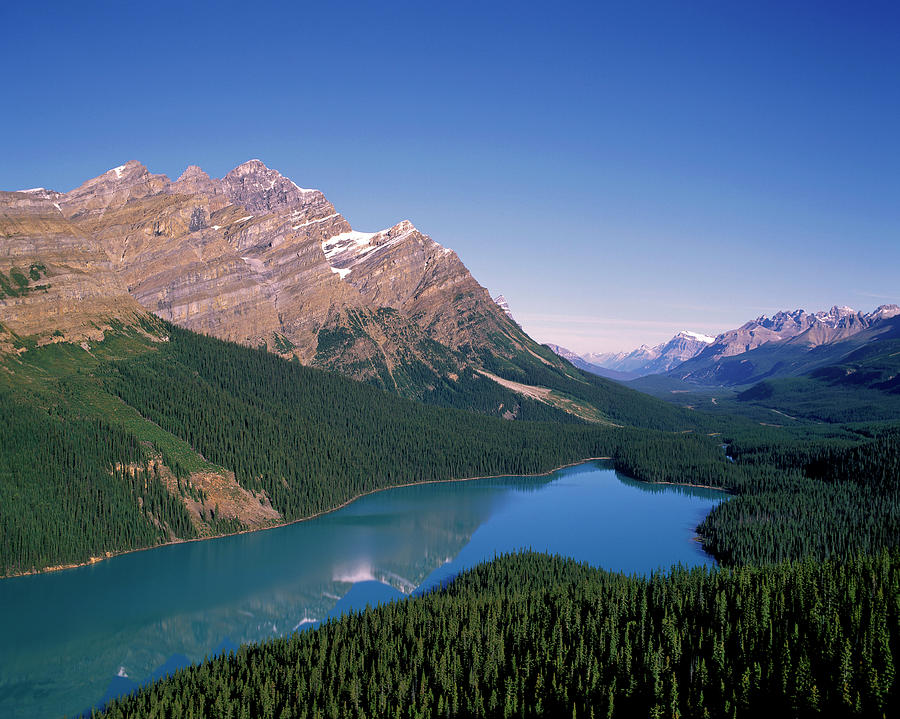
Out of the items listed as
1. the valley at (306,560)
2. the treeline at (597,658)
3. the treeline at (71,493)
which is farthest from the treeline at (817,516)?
the treeline at (71,493)

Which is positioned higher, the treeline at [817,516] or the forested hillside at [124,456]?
the forested hillside at [124,456]

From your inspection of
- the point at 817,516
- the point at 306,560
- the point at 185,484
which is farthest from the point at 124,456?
the point at 817,516

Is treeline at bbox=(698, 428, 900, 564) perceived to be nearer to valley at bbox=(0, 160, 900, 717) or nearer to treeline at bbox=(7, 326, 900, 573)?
treeline at bbox=(7, 326, 900, 573)

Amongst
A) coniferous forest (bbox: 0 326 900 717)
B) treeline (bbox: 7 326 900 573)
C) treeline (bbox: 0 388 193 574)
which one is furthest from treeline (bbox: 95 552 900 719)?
treeline (bbox: 0 388 193 574)

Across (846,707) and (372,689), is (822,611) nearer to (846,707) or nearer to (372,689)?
(846,707)

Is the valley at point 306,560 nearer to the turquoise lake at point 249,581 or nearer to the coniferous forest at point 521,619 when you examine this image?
the coniferous forest at point 521,619

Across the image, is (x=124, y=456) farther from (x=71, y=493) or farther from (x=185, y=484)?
(x=71, y=493)
